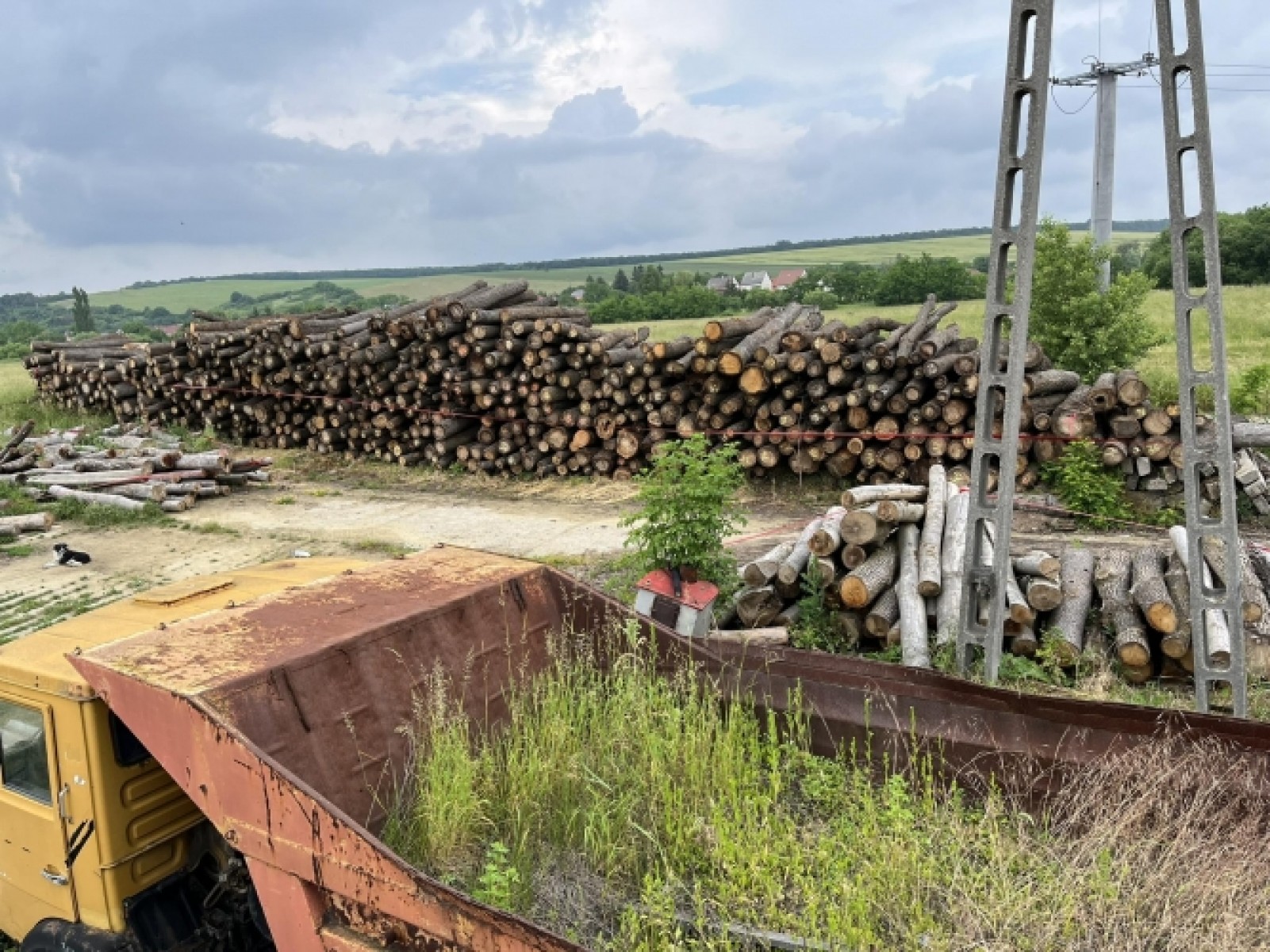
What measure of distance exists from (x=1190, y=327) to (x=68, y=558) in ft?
38.7

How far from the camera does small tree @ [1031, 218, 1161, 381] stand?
53.7ft

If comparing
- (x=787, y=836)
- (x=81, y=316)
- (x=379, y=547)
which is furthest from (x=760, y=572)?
(x=81, y=316)

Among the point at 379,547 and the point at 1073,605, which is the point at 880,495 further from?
the point at 379,547

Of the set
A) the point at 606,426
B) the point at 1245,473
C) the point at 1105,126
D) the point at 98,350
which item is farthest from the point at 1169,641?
the point at 98,350

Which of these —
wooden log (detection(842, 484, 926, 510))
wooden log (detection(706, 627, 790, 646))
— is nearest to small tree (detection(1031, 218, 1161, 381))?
wooden log (detection(842, 484, 926, 510))

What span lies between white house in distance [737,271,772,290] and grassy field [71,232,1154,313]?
14.7 m

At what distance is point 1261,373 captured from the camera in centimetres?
1320

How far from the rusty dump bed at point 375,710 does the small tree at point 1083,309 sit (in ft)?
42.9

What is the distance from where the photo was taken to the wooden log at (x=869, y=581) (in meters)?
7.64

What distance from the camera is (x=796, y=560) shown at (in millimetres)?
8273

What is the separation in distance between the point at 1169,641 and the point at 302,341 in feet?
49.6

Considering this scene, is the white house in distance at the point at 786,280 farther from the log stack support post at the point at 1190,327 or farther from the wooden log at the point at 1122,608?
the log stack support post at the point at 1190,327

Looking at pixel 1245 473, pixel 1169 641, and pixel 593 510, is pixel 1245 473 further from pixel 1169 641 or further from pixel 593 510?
pixel 593 510

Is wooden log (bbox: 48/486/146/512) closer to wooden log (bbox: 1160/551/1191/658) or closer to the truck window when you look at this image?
the truck window
